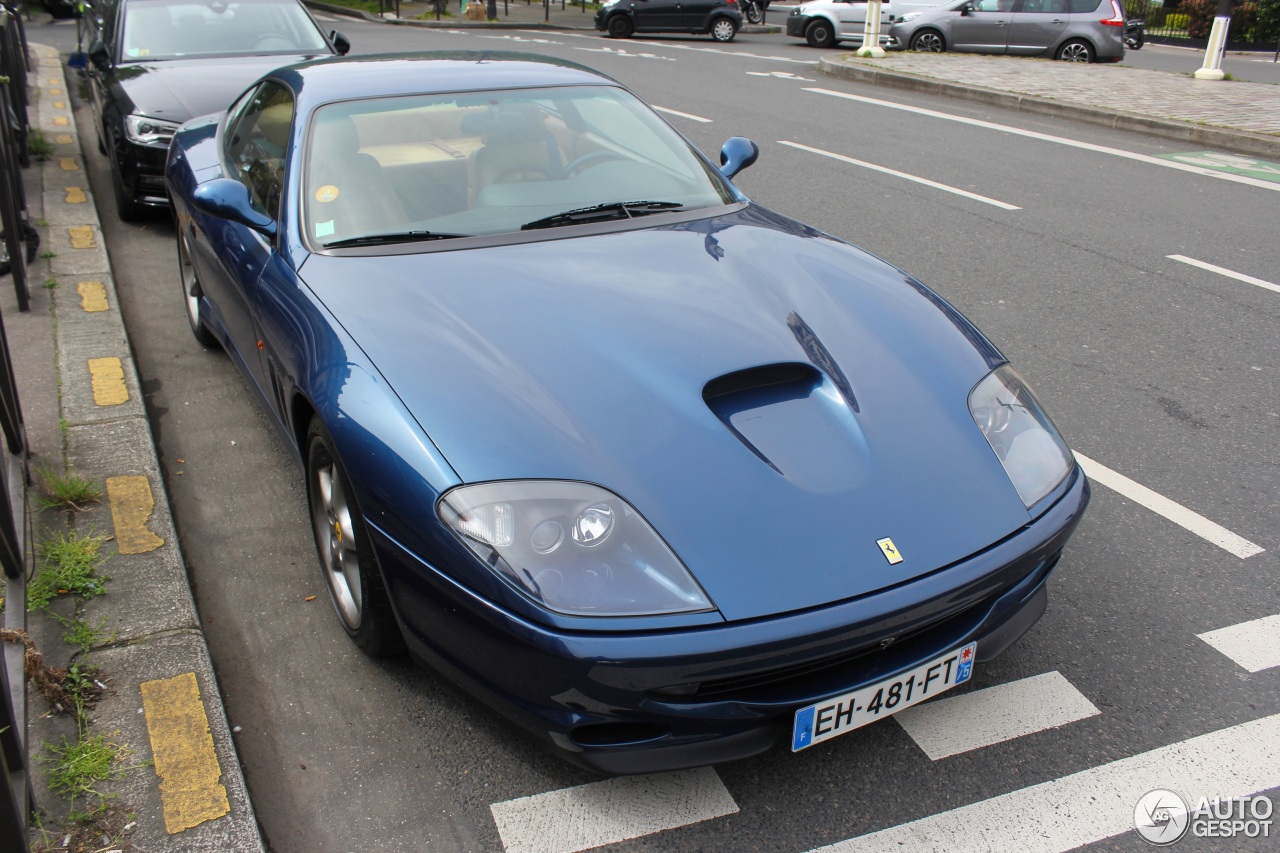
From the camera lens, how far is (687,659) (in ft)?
6.64

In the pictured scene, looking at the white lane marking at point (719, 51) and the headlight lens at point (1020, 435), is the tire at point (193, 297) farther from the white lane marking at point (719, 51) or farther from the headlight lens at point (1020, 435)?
the white lane marking at point (719, 51)

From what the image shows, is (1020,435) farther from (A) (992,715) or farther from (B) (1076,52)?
(B) (1076,52)

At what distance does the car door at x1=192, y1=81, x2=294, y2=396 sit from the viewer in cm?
342

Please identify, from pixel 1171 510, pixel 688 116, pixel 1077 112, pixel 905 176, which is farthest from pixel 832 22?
pixel 1171 510

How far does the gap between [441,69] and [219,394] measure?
1708 millimetres

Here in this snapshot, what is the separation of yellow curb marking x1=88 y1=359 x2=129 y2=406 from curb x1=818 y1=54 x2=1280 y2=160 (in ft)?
32.9

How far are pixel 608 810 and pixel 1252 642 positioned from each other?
188cm

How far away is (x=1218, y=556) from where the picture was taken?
3342 millimetres

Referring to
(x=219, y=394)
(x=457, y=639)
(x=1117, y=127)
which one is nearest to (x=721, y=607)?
(x=457, y=639)

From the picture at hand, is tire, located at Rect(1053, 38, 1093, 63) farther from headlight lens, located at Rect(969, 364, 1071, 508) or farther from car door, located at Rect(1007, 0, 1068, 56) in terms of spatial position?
headlight lens, located at Rect(969, 364, 1071, 508)

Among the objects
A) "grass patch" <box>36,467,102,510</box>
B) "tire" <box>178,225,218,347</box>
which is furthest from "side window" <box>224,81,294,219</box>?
"grass patch" <box>36,467,102,510</box>

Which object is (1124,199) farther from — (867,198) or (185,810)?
(185,810)

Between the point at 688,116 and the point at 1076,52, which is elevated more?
the point at 1076,52

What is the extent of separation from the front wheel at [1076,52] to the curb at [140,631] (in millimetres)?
Answer: 15846
